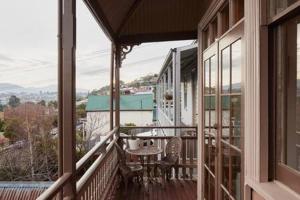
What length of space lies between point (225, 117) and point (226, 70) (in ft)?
1.48

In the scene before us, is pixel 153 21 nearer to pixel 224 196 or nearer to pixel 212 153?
pixel 212 153

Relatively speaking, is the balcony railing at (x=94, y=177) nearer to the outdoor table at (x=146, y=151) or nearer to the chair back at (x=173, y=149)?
the outdoor table at (x=146, y=151)

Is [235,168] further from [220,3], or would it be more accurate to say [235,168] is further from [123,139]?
[123,139]

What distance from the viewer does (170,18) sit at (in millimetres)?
5000

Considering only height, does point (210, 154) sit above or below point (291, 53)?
below

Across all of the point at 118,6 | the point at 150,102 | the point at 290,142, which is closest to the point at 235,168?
the point at 290,142

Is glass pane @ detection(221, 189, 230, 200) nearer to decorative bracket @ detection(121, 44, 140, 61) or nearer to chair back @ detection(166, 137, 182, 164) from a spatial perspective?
chair back @ detection(166, 137, 182, 164)

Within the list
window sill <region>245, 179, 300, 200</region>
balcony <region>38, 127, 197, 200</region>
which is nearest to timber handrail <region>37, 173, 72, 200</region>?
balcony <region>38, 127, 197, 200</region>

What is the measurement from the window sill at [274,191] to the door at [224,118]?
46cm

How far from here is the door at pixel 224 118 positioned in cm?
214

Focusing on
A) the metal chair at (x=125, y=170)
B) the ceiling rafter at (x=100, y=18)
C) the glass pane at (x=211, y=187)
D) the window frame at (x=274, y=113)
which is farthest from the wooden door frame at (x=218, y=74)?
the metal chair at (x=125, y=170)

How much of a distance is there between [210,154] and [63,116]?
1838mm

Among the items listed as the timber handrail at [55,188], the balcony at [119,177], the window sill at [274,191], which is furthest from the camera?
the balcony at [119,177]

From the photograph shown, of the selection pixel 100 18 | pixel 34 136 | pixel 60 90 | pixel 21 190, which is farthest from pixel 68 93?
pixel 21 190
